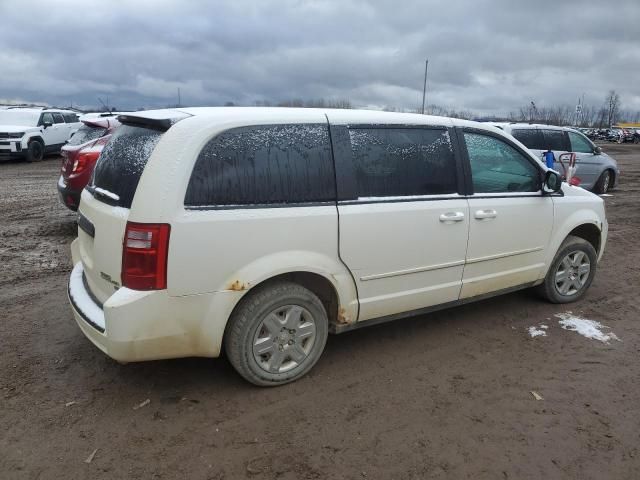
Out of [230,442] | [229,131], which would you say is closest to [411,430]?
[230,442]

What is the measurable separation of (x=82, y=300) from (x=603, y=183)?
13532 mm

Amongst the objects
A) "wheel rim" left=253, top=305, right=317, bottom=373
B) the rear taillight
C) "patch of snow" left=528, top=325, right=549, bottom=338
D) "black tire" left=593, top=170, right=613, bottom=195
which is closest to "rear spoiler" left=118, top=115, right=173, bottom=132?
the rear taillight

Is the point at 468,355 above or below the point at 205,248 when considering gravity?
below

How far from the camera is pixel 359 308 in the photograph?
369cm

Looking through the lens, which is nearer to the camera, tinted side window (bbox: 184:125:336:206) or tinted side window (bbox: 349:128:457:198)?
tinted side window (bbox: 184:125:336:206)

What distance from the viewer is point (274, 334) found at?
3.41 m

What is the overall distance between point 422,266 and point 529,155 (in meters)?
1.60

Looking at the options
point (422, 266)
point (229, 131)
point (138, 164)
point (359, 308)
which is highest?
point (229, 131)

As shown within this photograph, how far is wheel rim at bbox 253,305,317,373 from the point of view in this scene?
337 centimetres

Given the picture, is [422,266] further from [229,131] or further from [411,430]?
[229,131]

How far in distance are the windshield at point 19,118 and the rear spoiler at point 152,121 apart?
17.4 metres

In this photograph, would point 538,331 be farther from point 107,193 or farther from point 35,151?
point 35,151

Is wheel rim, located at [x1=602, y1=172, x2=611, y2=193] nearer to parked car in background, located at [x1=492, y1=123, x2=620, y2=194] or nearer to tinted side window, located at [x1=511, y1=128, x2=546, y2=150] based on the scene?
parked car in background, located at [x1=492, y1=123, x2=620, y2=194]

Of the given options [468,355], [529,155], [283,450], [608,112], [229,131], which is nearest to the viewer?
[283,450]
